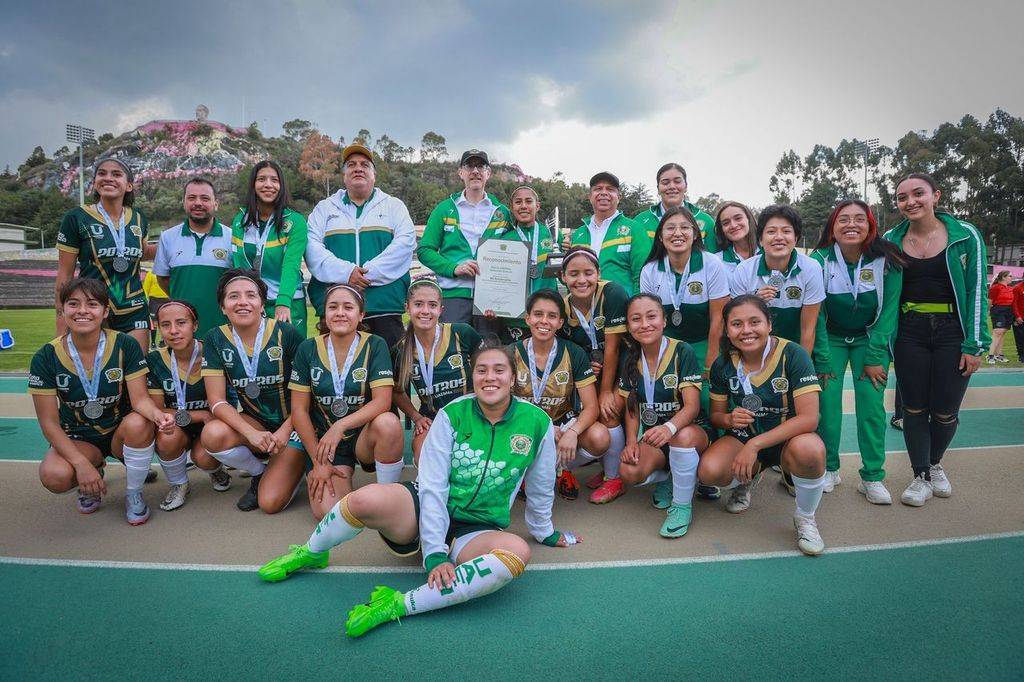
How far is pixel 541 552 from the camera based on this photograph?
314cm

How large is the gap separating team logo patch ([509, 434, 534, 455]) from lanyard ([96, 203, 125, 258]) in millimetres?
3362

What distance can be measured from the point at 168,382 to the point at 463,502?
8.13ft

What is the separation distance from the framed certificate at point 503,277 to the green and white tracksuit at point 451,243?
0.16 metres

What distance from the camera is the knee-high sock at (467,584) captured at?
2.45 metres

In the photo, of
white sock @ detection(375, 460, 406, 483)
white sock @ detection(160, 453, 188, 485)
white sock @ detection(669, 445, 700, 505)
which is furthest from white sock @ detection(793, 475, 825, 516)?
white sock @ detection(160, 453, 188, 485)

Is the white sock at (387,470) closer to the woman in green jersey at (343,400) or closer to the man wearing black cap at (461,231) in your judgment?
the woman in green jersey at (343,400)

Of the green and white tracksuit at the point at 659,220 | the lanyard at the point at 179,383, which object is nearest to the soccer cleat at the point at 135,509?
the lanyard at the point at 179,383

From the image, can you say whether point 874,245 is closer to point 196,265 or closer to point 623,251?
point 623,251

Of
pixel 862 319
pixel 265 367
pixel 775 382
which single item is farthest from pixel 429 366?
pixel 862 319

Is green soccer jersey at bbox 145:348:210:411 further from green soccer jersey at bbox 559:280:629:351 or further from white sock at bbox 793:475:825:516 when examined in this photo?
white sock at bbox 793:475:825:516

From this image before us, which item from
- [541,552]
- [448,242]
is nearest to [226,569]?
[541,552]

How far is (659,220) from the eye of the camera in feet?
15.9

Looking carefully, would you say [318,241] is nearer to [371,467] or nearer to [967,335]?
[371,467]

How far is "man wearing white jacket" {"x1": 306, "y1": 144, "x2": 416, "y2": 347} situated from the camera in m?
4.50
